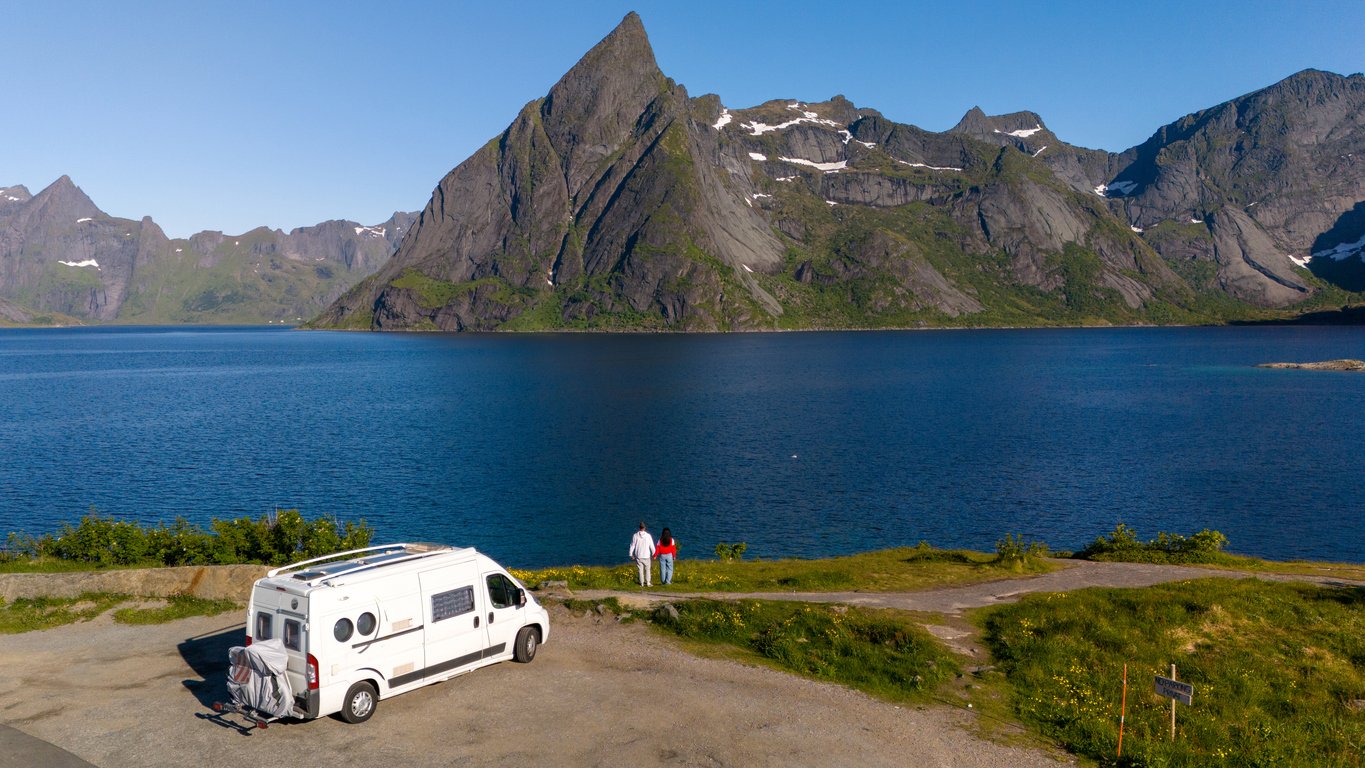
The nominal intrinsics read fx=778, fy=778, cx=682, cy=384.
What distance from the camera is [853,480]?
7212 centimetres

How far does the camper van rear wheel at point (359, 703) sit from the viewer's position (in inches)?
705

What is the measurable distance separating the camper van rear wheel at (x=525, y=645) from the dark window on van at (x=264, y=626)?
251 inches

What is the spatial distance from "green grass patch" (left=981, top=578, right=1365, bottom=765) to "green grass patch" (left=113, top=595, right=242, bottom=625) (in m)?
25.0

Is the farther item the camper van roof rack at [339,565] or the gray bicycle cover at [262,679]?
the camper van roof rack at [339,565]

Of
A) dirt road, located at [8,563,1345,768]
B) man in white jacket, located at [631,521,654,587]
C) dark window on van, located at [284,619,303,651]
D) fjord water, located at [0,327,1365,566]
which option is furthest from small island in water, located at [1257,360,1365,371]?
dark window on van, located at [284,619,303,651]

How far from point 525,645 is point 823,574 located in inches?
591

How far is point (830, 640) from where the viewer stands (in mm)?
23078

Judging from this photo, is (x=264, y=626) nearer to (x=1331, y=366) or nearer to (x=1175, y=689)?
(x=1175, y=689)

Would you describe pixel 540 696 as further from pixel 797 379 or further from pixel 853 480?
pixel 797 379

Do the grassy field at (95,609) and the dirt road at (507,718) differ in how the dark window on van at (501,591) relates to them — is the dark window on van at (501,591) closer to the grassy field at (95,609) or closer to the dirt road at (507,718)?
the dirt road at (507,718)

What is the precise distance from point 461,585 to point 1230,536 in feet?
187

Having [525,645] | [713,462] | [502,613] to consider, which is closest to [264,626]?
[502,613]

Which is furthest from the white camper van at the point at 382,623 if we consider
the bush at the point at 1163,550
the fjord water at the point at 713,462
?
the fjord water at the point at 713,462

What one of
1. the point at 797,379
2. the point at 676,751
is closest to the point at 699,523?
the point at 676,751
